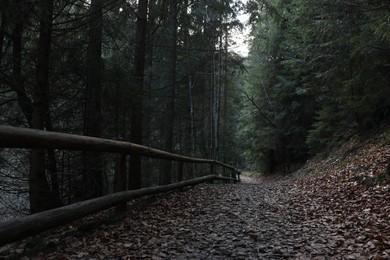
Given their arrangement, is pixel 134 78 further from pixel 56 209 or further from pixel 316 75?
pixel 316 75

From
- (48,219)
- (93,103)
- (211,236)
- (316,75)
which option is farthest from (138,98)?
(316,75)

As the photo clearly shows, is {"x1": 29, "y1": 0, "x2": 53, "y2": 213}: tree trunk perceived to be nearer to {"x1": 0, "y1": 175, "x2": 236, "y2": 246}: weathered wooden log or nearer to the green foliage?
{"x1": 0, "y1": 175, "x2": 236, "y2": 246}: weathered wooden log

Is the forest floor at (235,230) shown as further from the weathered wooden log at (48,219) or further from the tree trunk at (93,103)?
the tree trunk at (93,103)

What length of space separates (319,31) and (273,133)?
464 inches

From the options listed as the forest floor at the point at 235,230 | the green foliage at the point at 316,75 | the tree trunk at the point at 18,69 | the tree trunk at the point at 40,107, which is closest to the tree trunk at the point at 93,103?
the tree trunk at the point at 18,69

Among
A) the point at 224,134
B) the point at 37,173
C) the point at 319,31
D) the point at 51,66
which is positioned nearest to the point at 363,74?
the point at 319,31

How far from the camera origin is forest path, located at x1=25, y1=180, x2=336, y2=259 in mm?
3879

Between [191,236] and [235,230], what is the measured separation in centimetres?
74

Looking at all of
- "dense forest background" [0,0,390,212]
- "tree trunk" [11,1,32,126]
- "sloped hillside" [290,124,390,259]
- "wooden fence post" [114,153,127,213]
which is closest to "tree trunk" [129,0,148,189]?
"dense forest background" [0,0,390,212]

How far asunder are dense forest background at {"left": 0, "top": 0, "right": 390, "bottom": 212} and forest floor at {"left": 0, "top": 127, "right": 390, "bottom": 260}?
1272 mm

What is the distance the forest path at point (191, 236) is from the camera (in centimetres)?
388

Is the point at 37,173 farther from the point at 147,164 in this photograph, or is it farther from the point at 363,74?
the point at 363,74

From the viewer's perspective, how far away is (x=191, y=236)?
15.2ft

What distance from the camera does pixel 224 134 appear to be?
28.6 m
